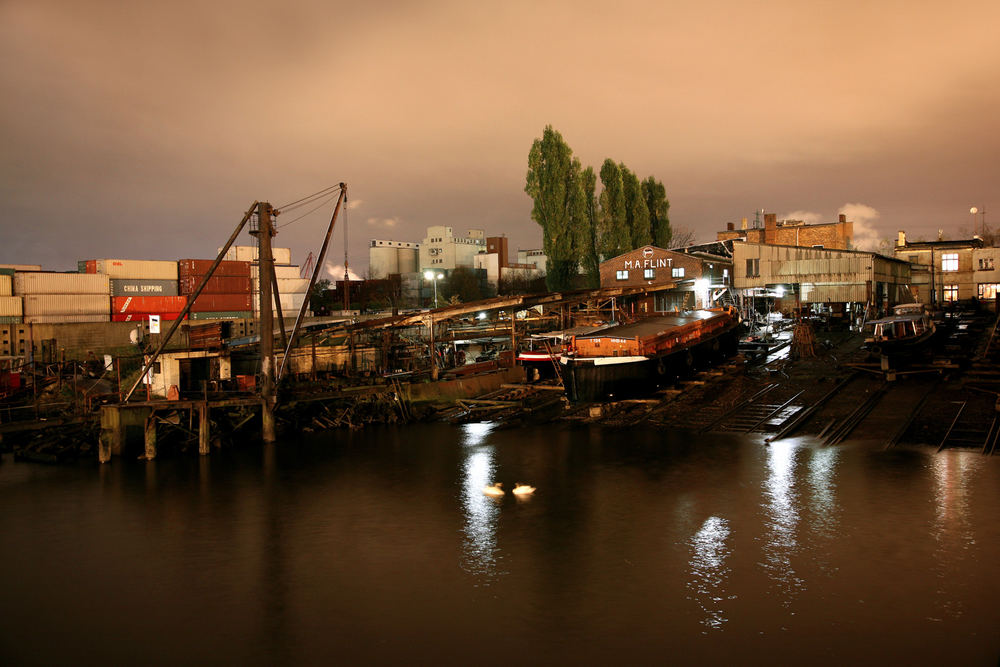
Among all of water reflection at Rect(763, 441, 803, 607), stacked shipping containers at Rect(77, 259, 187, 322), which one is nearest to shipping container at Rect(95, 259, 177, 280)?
stacked shipping containers at Rect(77, 259, 187, 322)

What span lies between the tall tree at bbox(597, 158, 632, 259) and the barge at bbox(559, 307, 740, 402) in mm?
32060

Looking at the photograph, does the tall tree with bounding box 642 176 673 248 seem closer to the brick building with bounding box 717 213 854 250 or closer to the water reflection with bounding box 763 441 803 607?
the brick building with bounding box 717 213 854 250

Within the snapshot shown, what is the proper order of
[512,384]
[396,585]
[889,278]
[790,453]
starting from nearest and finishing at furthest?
[396,585] < [790,453] < [512,384] < [889,278]

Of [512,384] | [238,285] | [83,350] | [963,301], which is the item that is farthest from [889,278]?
[83,350]

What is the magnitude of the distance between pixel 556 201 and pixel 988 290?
130ft

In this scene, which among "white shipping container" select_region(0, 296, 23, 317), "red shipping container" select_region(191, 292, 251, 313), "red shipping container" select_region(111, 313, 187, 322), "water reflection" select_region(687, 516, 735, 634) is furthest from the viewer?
"red shipping container" select_region(191, 292, 251, 313)

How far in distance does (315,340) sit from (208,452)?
24.7 ft

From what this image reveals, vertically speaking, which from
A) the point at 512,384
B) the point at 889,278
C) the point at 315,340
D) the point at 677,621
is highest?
the point at 889,278

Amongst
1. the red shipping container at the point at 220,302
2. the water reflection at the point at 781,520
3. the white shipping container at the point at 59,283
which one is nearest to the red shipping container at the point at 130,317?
the white shipping container at the point at 59,283

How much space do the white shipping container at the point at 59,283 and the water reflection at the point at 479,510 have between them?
3812 centimetres

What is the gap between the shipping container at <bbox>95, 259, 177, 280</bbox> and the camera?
165ft

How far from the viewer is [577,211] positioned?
58.8 m

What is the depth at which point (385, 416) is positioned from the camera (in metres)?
27.6

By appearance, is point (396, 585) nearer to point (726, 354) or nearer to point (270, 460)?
point (270, 460)
